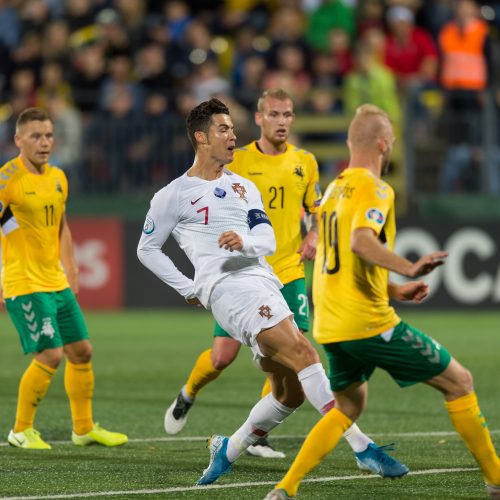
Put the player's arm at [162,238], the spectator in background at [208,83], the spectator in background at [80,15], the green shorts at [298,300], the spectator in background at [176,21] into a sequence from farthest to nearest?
the spectator in background at [80,15], the spectator in background at [176,21], the spectator in background at [208,83], the green shorts at [298,300], the player's arm at [162,238]

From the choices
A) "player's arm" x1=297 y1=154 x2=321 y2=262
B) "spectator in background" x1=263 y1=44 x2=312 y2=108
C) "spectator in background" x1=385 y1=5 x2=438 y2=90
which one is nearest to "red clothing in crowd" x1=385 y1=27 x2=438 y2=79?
"spectator in background" x1=385 y1=5 x2=438 y2=90

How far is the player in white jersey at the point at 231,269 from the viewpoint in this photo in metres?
7.11

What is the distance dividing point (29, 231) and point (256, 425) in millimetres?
2561

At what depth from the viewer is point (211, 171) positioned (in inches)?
295

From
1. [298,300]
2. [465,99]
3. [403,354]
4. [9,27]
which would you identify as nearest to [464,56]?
[465,99]

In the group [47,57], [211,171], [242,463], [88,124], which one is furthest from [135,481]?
[47,57]

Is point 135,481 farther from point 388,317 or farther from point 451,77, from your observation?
point 451,77

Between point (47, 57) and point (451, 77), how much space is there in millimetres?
6165

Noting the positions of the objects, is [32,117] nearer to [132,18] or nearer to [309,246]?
[309,246]

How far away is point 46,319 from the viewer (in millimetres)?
8852

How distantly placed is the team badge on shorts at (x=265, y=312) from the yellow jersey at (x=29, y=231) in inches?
93.7

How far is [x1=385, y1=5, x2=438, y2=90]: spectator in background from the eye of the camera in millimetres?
19422

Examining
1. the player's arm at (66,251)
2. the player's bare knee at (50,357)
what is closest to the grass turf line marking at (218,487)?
the player's bare knee at (50,357)

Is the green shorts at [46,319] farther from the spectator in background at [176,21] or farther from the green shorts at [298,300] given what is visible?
the spectator in background at [176,21]
